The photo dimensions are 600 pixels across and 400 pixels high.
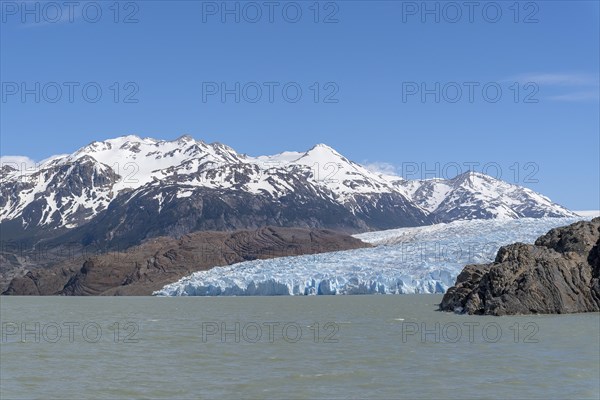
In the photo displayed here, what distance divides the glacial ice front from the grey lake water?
36424 mm

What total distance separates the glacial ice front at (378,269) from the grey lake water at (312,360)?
36424 mm

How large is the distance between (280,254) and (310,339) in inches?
4621

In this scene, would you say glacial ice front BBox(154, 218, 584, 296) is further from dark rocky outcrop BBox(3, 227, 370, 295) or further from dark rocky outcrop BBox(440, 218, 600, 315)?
dark rocky outcrop BBox(3, 227, 370, 295)

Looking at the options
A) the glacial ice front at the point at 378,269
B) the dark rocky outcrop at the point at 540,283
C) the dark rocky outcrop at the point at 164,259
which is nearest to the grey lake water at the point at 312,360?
the dark rocky outcrop at the point at 540,283

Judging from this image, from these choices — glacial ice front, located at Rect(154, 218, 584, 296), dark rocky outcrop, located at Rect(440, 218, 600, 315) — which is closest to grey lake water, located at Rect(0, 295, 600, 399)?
dark rocky outcrop, located at Rect(440, 218, 600, 315)

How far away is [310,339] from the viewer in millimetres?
34406

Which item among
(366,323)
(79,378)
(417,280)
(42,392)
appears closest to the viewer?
(42,392)

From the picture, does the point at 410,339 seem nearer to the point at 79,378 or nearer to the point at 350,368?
the point at 350,368

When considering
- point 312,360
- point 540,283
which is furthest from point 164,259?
point 312,360

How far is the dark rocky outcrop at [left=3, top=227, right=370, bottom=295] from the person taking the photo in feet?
445

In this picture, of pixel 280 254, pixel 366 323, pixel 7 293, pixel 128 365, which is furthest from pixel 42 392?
pixel 7 293

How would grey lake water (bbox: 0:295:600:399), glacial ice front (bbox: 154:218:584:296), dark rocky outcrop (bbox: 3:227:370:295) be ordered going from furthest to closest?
1. dark rocky outcrop (bbox: 3:227:370:295)
2. glacial ice front (bbox: 154:218:584:296)
3. grey lake water (bbox: 0:295:600:399)

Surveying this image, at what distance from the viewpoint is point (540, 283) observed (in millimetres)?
48594

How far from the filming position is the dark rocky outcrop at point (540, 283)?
48.2 metres
